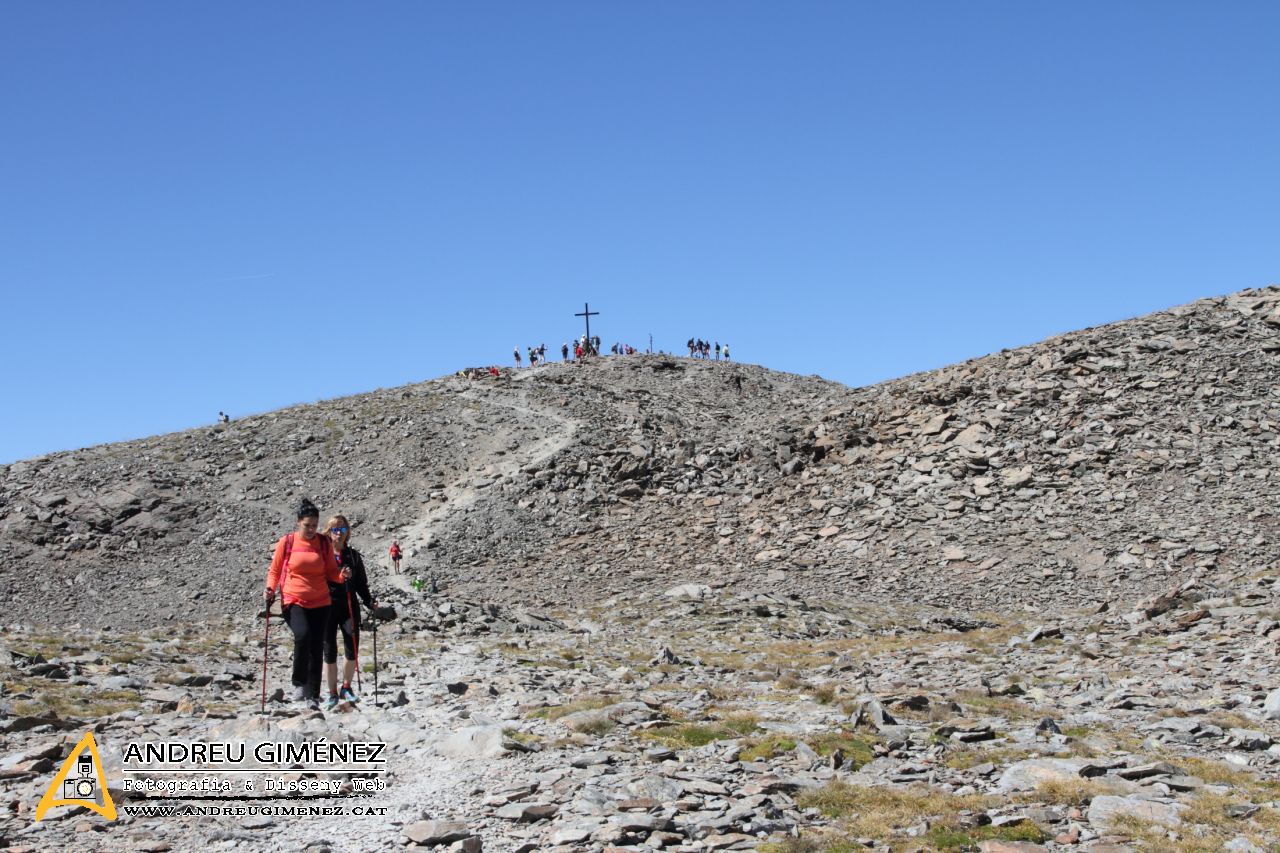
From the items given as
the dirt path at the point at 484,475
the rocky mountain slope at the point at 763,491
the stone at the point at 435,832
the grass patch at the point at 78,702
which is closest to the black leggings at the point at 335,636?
the grass patch at the point at 78,702

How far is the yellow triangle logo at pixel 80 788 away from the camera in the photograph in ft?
33.5

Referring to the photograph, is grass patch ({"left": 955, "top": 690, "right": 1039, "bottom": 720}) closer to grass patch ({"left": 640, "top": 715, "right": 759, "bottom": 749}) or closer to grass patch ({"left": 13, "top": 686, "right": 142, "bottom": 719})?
grass patch ({"left": 640, "top": 715, "right": 759, "bottom": 749})

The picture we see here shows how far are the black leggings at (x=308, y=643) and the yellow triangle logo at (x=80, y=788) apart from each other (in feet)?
9.93

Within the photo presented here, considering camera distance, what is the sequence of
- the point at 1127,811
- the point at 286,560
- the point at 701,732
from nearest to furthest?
the point at 1127,811, the point at 701,732, the point at 286,560

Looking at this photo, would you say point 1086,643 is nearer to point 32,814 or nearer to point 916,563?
point 916,563

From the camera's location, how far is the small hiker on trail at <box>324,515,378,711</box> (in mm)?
14570

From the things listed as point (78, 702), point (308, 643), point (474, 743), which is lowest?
point (474, 743)

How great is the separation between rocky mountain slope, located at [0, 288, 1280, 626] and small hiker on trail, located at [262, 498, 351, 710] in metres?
23.7

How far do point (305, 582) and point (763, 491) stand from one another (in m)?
34.0

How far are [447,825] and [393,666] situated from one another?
10159 millimetres

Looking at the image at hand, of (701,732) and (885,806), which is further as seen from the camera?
(701,732)

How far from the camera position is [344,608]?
48.8 feet

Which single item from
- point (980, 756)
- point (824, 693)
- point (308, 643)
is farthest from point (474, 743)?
point (824, 693)

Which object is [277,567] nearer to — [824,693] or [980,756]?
[824,693]
